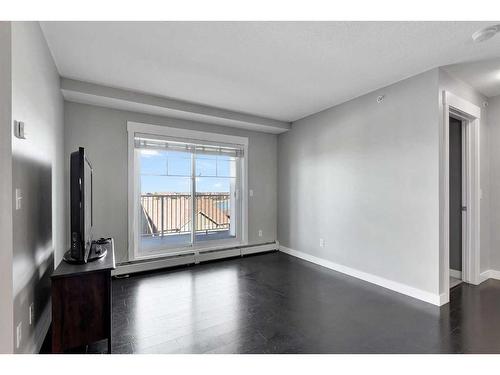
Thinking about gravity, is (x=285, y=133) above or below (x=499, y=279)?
above

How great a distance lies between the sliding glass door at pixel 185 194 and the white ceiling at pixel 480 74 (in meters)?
3.12

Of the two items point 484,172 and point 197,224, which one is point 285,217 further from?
point 484,172

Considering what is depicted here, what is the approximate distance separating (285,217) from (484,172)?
298 centimetres

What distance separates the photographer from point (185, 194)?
4.13m

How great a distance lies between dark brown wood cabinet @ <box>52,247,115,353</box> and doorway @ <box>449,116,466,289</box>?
4.02 metres

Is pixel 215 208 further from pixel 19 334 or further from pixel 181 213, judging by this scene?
pixel 19 334

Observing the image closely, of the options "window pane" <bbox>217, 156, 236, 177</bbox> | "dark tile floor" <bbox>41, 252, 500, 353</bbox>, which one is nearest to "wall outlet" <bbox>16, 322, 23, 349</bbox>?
"dark tile floor" <bbox>41, 252, 500, 353</bbox>

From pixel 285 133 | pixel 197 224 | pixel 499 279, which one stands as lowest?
pixel 499 279

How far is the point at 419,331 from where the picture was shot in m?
2.05
